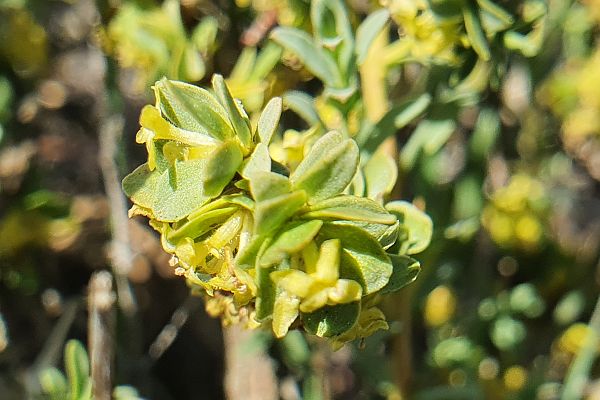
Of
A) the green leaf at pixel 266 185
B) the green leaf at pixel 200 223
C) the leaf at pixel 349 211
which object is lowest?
the green leaf at pixel 200 223

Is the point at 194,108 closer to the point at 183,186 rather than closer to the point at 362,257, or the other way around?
the point at 183,186

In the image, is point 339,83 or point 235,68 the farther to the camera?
point 235,68

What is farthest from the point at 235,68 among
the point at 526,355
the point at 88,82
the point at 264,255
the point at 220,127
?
the point at 88,82

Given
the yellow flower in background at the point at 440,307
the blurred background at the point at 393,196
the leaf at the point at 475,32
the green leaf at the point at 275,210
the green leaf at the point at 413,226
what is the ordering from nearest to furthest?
the green leaf at the point at 275,210 → the green leaf at the point at 413,226 → the leaf at the point at 475,32 → the blurred background at the point at 393,196 → the yellow flower in background at the point at 440,307

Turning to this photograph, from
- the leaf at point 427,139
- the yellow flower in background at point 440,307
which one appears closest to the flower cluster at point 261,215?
the leaf at point 427,139

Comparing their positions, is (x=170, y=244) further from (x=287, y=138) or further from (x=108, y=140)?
(x=108, y=140)

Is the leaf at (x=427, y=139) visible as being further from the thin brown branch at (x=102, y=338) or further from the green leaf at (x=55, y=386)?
the green leaf at (x=55, y=386)

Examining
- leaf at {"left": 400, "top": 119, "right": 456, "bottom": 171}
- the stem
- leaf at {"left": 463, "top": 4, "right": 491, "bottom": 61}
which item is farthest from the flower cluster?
the stem
